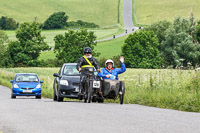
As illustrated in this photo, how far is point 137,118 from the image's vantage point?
11.6 metres

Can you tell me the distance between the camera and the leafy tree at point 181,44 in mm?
98062

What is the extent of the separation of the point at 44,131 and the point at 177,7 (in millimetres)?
162586

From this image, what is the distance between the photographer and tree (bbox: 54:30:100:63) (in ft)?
383

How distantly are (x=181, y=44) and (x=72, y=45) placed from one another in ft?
99.7

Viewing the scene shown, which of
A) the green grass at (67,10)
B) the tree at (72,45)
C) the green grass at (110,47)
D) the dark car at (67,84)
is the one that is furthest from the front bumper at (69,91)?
the green grass at (67,10)

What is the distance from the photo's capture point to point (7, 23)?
566 feet

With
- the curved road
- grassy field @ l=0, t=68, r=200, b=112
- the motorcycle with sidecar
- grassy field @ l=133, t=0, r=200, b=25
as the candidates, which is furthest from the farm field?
the motorcycle with sidecar

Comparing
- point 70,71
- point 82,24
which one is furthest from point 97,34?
point 70,71

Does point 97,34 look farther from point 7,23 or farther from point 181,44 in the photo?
point 181,44

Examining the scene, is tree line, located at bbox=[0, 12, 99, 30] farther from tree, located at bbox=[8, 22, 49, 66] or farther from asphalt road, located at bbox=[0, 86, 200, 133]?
asphalt road, located at bbox=[0, 86, 200, 133]

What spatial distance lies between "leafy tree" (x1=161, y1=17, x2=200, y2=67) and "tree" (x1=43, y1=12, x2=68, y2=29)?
62.3m

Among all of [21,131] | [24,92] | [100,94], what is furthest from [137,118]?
[24,92]

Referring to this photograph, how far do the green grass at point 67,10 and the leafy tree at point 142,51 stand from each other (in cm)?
5046

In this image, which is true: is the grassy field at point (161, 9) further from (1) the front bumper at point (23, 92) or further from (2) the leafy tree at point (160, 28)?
(1) the front bumper at point (23, 92)
